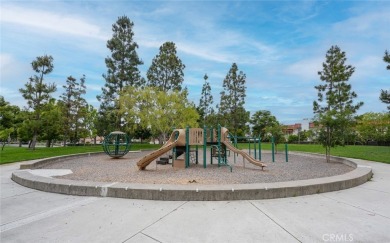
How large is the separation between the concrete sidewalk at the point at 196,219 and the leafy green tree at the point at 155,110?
20647 mm

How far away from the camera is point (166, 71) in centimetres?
3266

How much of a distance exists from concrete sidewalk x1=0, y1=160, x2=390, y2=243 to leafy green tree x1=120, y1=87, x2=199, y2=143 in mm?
20647

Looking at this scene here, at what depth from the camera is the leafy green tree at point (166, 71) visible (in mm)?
32406

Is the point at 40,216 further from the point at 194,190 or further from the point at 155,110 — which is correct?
the point at 155,110

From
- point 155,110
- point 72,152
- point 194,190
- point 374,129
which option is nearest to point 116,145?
point 72,152

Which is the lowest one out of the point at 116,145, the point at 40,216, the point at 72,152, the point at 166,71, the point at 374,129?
the point at 40,216

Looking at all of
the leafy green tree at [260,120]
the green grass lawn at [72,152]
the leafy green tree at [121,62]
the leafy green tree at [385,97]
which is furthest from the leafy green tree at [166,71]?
the leafy green tree at [260,120]

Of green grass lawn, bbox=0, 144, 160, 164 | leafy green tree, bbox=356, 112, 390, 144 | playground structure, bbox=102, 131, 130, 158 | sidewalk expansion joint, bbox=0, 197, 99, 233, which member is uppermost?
leafy green tree, bbox=356, 112, 390, 144

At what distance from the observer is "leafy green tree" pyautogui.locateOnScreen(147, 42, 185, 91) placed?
32406mm

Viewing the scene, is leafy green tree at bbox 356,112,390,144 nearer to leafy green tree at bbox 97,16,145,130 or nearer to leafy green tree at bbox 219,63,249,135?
leafy green tree at bbox 219,63,249,135

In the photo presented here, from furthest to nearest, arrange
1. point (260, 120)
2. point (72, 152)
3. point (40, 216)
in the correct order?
1. point (260, 120)
2. point (72, 152)
3. point (40, 216)

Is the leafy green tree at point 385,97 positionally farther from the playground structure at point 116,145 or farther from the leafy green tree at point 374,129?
the leafy green tree at point 374,129

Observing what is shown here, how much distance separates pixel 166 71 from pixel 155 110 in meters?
8.48

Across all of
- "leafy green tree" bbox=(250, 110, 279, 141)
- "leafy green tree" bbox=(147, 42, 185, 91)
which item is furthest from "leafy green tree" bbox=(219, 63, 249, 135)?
"leafy green tree" bbox=(250, 110, 279, 141)
